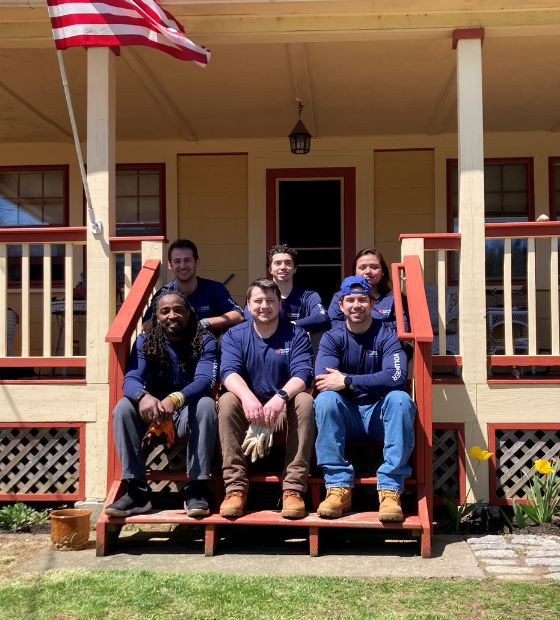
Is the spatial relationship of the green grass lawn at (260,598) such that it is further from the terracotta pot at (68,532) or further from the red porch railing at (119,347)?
the red porch railing at (119,347)

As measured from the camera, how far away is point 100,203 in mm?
5570

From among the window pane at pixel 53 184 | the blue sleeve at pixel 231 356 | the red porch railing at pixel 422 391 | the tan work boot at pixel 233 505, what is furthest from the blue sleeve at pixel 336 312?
the window pane at pixel 53 184

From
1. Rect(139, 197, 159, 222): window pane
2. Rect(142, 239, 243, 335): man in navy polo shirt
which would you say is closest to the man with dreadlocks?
Rect(142, 239, 243, 335): man in navy polo shirt

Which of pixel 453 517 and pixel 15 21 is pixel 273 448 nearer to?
pixel 453 517

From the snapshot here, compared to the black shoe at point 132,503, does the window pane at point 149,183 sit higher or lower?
higher

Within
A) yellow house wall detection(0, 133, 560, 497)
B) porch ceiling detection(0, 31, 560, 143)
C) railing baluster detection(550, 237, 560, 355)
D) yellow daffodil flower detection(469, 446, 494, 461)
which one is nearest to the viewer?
yellow daffodil flower detection(469, 446, 494, 461)

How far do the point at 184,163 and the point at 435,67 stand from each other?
3.07 meters

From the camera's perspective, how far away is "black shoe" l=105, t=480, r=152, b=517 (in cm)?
444

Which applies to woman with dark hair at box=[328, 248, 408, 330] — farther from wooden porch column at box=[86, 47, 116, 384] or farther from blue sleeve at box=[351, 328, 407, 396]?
wooden porch column at box=[86, 47, 116, 384]

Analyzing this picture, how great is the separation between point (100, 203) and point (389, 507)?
9.41ft

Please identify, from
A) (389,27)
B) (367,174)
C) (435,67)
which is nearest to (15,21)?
(389,27)

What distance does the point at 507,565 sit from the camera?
4164 millimetres

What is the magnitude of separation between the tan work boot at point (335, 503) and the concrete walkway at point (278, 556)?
0.23 meters

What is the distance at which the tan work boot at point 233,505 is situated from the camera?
14.3 ft
